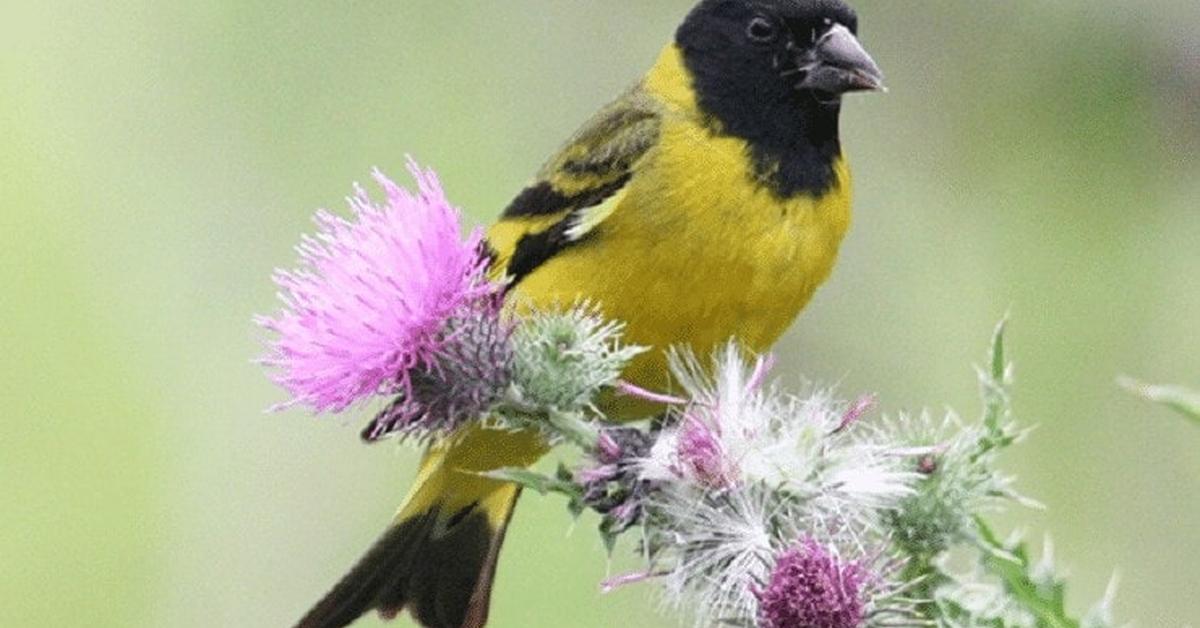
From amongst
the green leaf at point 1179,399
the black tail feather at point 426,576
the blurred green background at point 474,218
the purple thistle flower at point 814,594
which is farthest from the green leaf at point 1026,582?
the blurred green background at point 474,218

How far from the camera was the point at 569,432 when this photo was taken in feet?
8.88

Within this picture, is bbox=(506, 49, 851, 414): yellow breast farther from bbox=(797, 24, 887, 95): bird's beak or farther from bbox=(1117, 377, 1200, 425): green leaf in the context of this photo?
bbox=(1117, 377, 1200, 425): green leaf

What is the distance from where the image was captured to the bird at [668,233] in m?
3.69

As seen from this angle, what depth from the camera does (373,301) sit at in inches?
109

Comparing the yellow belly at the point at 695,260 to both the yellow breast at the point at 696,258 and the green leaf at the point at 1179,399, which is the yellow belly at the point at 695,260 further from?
the green leaf at the point at 1179,399

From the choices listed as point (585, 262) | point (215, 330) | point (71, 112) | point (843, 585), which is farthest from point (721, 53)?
point (71, 112)

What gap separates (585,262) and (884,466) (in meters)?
1.36

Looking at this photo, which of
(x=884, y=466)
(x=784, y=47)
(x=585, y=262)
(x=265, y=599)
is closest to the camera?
(x=884, y=466)

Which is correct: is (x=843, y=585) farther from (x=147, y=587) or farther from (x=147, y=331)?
(x=147, y=331)

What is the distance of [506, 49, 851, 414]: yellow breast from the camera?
3678mm

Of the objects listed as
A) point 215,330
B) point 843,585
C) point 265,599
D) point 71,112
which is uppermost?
point 71,112

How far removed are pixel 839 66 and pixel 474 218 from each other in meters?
3.47

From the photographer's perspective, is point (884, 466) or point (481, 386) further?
point (481, 386)

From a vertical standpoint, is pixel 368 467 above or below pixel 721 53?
above
